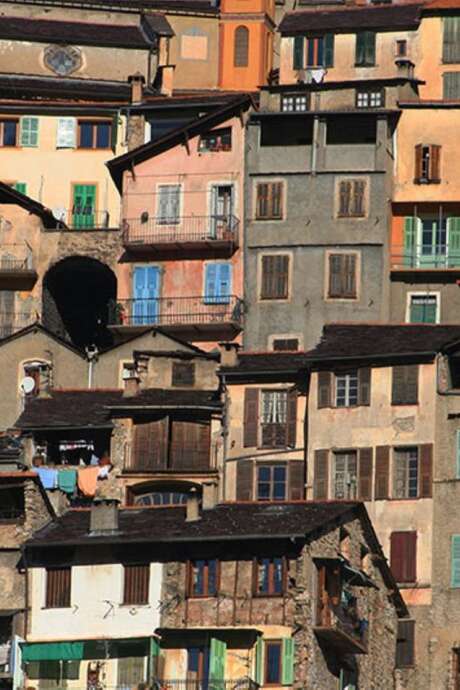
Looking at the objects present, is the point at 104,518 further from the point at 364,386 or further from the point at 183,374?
the point at 183,374

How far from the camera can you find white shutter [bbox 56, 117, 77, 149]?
120000 millimetres

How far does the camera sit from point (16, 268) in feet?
372

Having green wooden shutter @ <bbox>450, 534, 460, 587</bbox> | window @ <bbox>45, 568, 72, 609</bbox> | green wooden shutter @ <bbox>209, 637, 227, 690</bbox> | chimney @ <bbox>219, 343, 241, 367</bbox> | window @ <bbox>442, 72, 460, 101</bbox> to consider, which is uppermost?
window @ <bbox>442, 72, 460, 101</bbox>

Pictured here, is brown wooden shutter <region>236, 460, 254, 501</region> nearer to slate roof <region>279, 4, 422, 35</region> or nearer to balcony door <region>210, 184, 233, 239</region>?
balcony door <region>210, 184, 233, 239</region>

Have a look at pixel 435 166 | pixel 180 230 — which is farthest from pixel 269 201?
pixel 435 166

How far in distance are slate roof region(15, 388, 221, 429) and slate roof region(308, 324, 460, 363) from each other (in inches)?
179

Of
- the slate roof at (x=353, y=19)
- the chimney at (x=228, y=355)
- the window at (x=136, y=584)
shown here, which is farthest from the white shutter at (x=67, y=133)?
the window at (x=136, y=584)

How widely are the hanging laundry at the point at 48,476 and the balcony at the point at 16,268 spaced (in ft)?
52.8

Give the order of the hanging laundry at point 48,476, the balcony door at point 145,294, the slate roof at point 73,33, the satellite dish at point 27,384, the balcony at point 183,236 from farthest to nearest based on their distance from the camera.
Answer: the slate roof at point 73,33 → the balcony door at point 145,294 → the balcony at point 183,236 → the satellite dish at point 27,384 → the hanging laundry at point 48,476

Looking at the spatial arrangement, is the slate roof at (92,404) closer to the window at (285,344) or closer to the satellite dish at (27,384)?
the satellite dish at (27,384)

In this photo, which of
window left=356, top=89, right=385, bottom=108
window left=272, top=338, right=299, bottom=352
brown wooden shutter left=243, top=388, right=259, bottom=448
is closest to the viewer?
brown wooden shutter left=243, top=388, right=259, bottom=448

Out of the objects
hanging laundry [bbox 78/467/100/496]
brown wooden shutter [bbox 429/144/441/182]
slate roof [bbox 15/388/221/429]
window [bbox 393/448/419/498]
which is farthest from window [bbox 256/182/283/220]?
window [bbox 393/448/419/498]

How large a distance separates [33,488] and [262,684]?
10298 millimetres

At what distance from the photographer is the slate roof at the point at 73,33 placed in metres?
130
